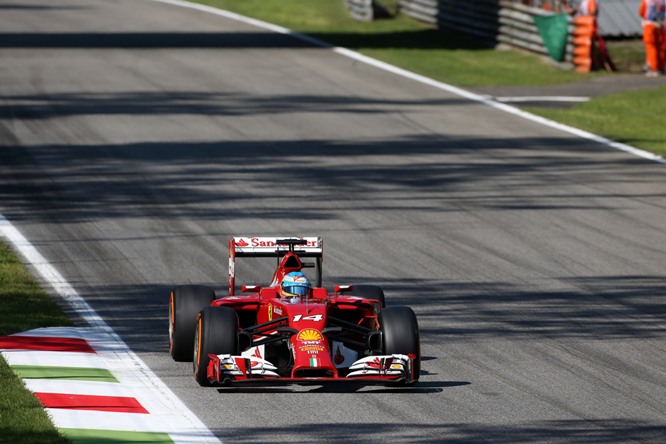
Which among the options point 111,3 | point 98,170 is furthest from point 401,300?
point 111,3

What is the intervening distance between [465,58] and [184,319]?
2460 cm

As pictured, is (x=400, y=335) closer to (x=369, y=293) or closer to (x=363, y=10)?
(x=369, y=293)

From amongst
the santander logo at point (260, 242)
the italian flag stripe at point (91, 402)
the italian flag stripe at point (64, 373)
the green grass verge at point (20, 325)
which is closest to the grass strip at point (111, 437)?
the green grass verge at point (20, 325)

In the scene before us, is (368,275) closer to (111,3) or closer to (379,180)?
(379,180)

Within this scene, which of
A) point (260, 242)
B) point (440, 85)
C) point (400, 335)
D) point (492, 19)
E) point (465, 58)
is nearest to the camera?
point (400, 335)

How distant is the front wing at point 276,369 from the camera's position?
38.7 feet

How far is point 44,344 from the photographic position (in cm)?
1365

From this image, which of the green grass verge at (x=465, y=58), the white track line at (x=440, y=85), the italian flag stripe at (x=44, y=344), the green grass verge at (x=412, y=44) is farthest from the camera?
the green grass verge at (x=412, y=44)

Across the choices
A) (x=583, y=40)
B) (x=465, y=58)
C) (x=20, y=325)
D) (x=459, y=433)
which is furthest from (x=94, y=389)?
(x=465, y=58)

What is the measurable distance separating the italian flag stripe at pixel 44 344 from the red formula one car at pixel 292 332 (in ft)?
3.27

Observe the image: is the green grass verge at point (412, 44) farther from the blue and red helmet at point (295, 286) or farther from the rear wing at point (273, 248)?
the blue and red helmet at point (295, 286)

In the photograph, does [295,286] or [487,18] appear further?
[487,18]

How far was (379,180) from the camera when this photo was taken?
23141 millimetres

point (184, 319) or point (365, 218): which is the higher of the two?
point (184, 319)
